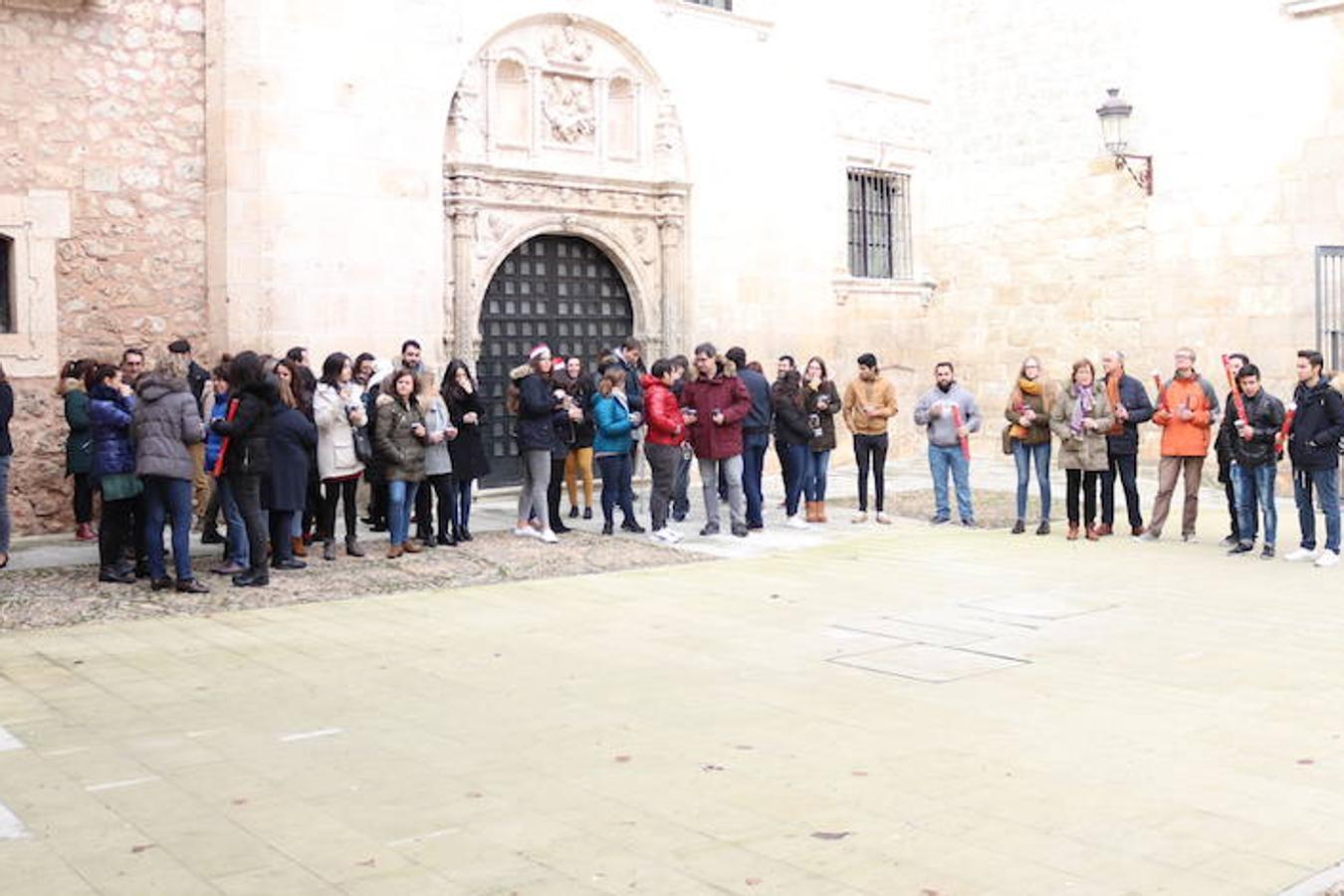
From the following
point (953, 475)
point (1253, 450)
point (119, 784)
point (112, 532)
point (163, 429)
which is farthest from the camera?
point (953, 475)

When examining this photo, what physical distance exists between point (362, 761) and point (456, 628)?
314 centimetres

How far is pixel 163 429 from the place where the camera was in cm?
1016

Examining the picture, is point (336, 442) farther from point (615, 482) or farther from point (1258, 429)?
point (1258, 429)

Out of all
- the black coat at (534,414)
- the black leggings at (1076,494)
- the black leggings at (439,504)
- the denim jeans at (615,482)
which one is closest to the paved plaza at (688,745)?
the black leggings at (439,504)

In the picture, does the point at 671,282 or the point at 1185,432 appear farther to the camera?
the point at 671,282

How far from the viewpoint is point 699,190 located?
59.0 feet

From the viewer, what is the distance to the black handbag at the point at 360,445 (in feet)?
38.8

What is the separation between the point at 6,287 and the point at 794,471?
7.30 meters

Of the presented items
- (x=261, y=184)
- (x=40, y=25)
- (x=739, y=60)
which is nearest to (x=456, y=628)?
(x=261, y=184)

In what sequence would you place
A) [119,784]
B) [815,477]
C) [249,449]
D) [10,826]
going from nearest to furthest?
[10,826]
[119,784]
[249,449]
[815,477]

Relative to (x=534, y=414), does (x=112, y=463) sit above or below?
below

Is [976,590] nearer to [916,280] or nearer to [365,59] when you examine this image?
[365,59]

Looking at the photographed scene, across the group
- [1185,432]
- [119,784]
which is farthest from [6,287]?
[1185,432]

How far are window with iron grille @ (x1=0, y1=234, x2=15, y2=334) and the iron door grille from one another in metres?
14.1
